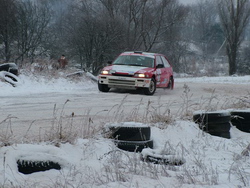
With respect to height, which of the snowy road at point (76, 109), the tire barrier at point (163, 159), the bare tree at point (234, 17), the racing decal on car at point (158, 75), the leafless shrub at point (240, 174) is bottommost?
the leafless shrub at point (240, 174)

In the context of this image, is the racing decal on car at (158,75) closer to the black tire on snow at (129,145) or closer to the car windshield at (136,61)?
the car windshield at (136,61)

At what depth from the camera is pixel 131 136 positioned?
6594mm

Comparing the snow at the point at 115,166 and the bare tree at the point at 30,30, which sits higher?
the bare tree at the point at 30,30

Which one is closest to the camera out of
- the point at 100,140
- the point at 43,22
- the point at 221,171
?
the point at 221,171

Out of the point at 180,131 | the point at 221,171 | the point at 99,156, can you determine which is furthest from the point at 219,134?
the point at 99,156

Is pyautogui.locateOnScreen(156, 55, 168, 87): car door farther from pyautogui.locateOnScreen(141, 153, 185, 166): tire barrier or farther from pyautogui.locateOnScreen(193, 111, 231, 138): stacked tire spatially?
pyautogui.locateOnScreen(141, 153, 185, 166): tire barrier

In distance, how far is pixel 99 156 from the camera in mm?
5922

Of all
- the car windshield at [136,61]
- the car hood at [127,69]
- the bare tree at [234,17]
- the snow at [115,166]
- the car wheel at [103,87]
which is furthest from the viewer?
the bare tree at [234,17]

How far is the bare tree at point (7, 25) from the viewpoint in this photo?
24.2 metres

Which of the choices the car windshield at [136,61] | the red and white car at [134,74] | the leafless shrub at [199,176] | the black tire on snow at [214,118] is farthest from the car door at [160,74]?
the leafless shrub at [199,176]

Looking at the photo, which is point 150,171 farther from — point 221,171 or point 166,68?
point 166,68

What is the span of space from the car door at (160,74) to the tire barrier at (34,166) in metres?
11.4

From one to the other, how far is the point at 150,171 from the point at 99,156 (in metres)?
0.95

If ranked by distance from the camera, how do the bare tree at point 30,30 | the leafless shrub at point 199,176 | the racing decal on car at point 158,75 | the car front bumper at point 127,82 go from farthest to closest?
the bare tree at point 30,30, the racing decal on car at point 158,75, the car front bumper at point 127,82, the leafless shrub at point 199,176
